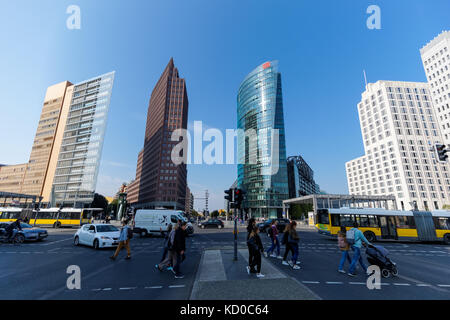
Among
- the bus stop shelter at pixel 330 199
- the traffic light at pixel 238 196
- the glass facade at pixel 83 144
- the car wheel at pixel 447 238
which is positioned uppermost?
the glass facade at pixel 83 144

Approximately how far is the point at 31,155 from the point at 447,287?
121 m

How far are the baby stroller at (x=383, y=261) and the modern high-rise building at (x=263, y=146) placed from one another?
223ft

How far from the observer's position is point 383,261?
7.06m

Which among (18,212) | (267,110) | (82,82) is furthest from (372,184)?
(82,82)

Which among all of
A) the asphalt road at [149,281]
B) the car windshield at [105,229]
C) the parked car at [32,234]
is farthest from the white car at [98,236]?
the parked car at [32,234]

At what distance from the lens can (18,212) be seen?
30484mm

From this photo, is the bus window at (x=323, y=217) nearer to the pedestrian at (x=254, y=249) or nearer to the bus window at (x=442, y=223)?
the bus window at (x=442, y=223)

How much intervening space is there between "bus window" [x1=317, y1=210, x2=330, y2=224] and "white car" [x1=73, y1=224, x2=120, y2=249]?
1780 cm

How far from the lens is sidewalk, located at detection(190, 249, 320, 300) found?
4.57 m

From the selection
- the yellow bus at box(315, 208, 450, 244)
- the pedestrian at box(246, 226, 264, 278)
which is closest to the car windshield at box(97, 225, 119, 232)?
the pedestrian at box(246, 226, 264, 278)

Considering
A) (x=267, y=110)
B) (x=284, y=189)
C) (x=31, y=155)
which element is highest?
(x=267, y=110)

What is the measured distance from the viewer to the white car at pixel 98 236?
475 inches
